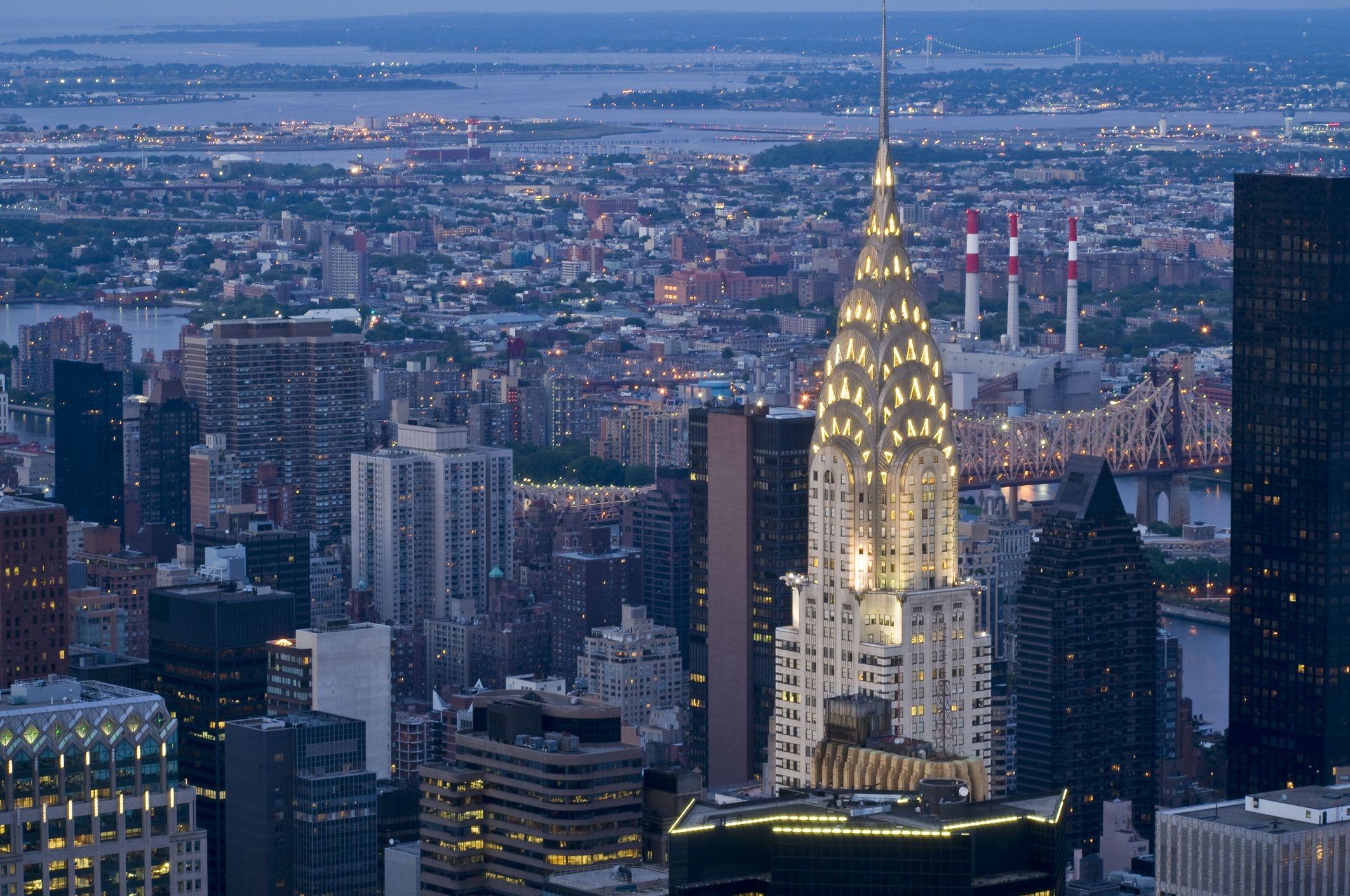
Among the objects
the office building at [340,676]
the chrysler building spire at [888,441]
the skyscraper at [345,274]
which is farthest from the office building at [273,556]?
the skyscraper at [345,274]

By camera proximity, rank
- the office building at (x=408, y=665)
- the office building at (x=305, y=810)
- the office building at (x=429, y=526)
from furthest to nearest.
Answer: the office building at (x=429, y=526) → the office building at (x=408, y=665) → the office building at (x=305, y=810)

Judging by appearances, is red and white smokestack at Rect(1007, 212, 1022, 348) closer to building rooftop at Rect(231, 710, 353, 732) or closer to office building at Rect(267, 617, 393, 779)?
office building at Rect(267, 617, 393, 779)

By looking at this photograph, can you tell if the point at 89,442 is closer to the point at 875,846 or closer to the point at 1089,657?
the point at 1089,657

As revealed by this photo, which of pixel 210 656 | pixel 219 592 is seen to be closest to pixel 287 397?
pixel 219 592

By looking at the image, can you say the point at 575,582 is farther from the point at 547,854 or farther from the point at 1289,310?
the point at 547,854

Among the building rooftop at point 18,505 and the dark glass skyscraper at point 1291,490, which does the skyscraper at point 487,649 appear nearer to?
the building rooftop at point 18,505

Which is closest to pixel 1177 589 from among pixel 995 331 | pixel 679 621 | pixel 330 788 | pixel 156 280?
pixel 679 621
